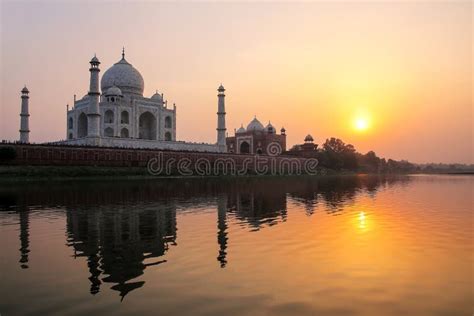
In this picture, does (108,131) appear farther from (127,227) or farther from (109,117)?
(127,227)

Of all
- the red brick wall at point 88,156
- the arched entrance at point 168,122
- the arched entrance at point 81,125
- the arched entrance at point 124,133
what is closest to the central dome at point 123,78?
the arched entrance at point 81,125

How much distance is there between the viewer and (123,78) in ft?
186

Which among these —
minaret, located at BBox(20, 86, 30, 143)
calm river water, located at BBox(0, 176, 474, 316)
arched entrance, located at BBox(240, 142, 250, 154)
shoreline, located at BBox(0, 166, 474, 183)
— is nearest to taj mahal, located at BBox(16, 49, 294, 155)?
minaret, located at BBox(20, 86, 30, 143)

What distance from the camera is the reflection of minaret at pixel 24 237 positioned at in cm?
769

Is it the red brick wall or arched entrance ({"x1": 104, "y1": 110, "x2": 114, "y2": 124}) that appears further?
arched entrance ({"x1": 104, "y1": 110, "x2": 114, "y2": 124})

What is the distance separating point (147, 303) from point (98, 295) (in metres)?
0.82

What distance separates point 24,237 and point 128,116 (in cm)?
4763

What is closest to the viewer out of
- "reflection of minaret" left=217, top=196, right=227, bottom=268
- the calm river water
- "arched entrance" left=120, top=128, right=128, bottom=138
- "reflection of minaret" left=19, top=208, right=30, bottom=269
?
the calm river water

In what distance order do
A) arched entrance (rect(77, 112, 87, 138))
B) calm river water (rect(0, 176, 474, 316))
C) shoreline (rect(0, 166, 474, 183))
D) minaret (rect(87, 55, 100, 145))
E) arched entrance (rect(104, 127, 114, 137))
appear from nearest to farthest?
calm river water (rect(0, 176, 474, 316)) → shoreline (rect(0, 166, 474, 183)) → minaret (rect(87, 55, 100, 145)) → arched entrance (rect(104, 127, 114, 137)) → arched entrance (rect(77, 112, 87, 138))

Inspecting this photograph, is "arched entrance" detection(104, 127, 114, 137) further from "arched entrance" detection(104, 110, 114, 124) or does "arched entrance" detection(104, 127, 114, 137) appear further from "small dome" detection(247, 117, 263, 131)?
"small dome" detection(247, 117, 263, 131)

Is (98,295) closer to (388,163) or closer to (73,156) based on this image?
(73,156)

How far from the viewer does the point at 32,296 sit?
5.68m

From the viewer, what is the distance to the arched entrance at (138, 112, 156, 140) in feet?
196

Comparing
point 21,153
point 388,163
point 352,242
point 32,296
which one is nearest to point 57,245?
point 32,296
